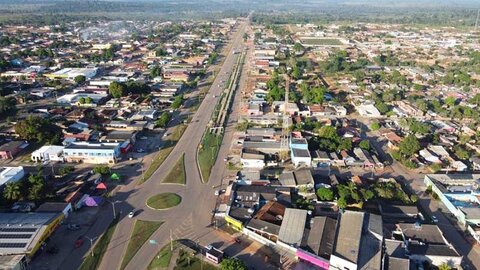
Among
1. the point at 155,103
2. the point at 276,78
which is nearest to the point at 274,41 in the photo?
the point at 276,78

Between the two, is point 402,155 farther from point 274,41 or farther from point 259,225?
point 274,41

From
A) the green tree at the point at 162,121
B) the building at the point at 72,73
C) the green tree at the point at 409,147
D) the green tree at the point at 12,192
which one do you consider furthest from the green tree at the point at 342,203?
the building at the point at 72,73

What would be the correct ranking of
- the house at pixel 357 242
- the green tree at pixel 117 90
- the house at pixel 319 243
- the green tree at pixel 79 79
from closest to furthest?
1. the house at pixel 357 242
2. the house at pixel 319 243
3. the green tree at pixel 117 90
4. the green tree at pixel 79 79

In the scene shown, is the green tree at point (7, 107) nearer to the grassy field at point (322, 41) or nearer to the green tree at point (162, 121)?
the green tree at point (162, 121)

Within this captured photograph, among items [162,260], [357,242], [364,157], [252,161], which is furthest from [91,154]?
[364,157]

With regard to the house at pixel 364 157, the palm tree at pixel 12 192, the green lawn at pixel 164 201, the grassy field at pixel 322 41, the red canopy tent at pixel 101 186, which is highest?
the grassy field at pixel 322 41

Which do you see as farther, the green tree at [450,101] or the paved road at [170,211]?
the green tree at [450,101]

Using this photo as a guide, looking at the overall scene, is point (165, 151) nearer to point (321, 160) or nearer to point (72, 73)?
point (321, 160)
